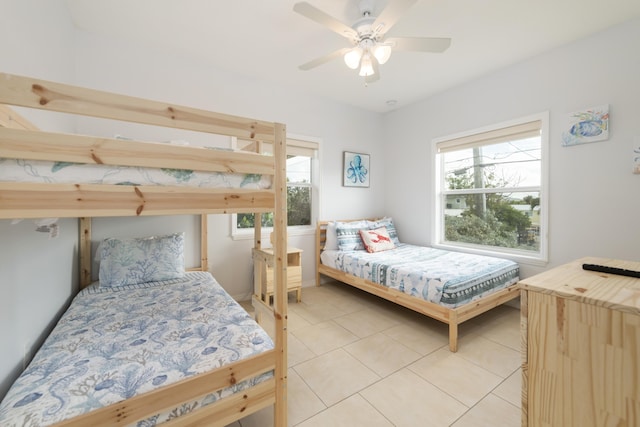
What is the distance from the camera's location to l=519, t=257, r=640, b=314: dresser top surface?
0.71 meters

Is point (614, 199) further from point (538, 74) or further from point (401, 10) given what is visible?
point (401, 10)

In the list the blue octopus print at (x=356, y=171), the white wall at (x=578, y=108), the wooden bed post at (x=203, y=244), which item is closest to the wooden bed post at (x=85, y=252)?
the wooden bed post at (x=203, y=244)

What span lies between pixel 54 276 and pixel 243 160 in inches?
65.5

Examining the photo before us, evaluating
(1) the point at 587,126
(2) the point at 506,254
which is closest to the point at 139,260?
(2) the point at 506,254

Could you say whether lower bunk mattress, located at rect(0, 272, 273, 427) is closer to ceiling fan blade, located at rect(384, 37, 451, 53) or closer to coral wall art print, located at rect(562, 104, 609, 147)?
ceiling fan blade, located at rect(384, 37, 451, 53)

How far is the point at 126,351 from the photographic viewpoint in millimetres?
1196

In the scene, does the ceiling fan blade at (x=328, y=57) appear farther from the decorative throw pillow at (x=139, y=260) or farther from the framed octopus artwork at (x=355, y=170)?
the decorative throw pillow at (x=139, y=260)

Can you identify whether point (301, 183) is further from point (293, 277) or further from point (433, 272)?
point (433, 272)

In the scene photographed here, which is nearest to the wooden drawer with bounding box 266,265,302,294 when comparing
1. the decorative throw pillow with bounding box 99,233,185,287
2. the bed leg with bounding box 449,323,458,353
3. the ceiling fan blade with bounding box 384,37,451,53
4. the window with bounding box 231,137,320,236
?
the window with bounding box 231,137,320,236

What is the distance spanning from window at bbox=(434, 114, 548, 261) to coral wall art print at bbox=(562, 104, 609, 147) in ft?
0.58

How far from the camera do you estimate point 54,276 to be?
1.73m

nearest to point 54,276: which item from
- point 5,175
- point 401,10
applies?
point 5,175

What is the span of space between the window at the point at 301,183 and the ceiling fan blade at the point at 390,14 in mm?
1767

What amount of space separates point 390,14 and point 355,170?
2.42 metres
